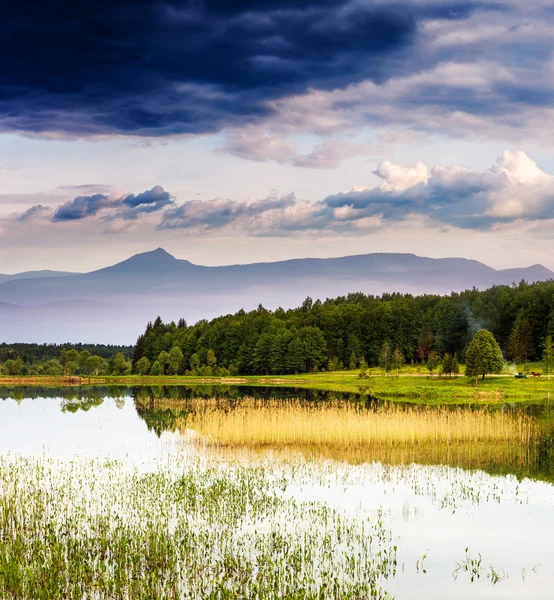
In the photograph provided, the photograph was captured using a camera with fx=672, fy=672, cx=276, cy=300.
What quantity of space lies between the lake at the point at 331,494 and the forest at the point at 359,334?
104m

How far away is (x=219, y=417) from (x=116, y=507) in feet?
67.0

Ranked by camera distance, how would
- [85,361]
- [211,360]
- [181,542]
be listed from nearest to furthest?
[181,542], [211,360], [85,361]

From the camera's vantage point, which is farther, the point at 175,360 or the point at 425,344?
the point at 175,360

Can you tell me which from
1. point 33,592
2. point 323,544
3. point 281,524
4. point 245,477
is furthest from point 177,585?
point 245,477

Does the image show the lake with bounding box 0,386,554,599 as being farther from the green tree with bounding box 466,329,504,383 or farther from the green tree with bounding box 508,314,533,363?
the green tree with bounding box 508,314,533,363

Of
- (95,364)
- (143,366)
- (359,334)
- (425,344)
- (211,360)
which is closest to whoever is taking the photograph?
(211,360)

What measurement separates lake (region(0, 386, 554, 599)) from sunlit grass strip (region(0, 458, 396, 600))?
8 centimetres

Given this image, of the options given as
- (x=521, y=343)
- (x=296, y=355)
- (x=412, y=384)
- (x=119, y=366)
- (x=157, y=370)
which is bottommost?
(x=157, y=370)

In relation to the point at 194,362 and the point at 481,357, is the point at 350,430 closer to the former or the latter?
the point at 481,357

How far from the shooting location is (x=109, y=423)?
54531 millimetres

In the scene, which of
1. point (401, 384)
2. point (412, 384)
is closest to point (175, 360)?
point (401, 384)

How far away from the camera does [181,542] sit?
1833 centimetres

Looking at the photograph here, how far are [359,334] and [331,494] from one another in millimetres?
147316

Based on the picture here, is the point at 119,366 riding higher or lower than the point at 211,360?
lower
